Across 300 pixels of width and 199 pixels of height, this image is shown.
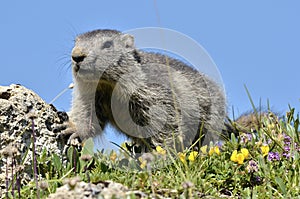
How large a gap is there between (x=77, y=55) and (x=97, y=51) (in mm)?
452

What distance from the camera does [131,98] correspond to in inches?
298

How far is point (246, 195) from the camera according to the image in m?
4.00

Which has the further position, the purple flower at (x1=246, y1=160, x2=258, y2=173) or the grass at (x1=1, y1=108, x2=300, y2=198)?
the purple flower at (x1=246, y1=160, x2=258, y2=173)

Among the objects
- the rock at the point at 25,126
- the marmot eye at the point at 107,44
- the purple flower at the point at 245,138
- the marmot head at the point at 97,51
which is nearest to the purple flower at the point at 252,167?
the purple flower at the point at 245,138

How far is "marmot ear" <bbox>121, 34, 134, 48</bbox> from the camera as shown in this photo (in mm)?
7800

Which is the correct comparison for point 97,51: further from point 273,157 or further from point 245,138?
point 273,157

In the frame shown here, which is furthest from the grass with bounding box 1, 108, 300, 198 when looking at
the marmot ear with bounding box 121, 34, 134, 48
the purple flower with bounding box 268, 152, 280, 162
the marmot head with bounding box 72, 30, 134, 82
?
the marmot ear with bounding box 121, 34, 134, 48

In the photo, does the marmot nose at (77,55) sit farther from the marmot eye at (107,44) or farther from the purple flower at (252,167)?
the purple flower at (252,167)

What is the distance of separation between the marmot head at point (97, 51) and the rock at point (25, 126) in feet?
3.18

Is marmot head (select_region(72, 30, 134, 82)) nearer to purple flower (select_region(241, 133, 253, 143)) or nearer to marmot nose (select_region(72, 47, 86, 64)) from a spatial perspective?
marmot nose (select_region(72, 47, 86, 64))

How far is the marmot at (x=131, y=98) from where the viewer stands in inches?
285

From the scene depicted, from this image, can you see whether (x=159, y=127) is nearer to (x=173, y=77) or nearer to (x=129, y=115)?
(x=129, y=115)

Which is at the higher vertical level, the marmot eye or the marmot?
the marmot eye

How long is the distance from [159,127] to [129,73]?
905mm
